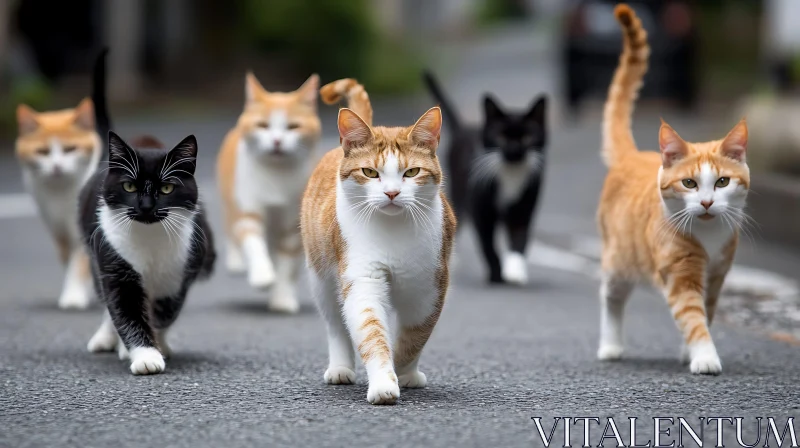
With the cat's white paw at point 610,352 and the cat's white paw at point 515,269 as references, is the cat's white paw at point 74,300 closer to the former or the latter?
the cat's white paw at point 515,269

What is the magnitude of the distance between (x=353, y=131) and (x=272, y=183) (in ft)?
8.80

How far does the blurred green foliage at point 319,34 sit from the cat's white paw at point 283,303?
17110mm

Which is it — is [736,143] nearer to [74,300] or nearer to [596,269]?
[74,300]

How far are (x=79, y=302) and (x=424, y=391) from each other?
3110 millimetres

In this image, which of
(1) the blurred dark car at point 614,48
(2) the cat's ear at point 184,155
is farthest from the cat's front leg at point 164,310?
(1) the blurred dark car at point 614,48

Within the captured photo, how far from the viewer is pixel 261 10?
2439 centimetres

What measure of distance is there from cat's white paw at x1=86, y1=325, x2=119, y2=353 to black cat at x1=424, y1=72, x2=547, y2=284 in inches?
128

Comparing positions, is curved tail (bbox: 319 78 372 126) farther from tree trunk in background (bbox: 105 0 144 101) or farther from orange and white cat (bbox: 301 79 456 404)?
tree trunk in background (bbox: 105 0 144 101)

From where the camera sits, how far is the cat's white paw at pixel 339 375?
4.88 metres

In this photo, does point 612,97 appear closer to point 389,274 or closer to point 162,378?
point 389,274

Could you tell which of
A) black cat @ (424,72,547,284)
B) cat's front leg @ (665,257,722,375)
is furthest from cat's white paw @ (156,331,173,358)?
black cat @ (424,72,547,284)

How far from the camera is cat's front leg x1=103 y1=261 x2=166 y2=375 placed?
511cm

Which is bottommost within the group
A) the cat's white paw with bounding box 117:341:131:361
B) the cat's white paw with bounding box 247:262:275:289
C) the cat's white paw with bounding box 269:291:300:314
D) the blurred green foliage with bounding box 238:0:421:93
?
the cat's white paw with bounding box 117:341:131:361

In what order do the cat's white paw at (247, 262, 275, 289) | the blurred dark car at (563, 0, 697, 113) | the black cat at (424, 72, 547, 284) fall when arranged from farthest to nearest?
the blurred dark car at (563, 0, 697, 113) → the black cat at (424, 72, 547, 284) → the cat's white paw at (247, 262, 275, 289)
